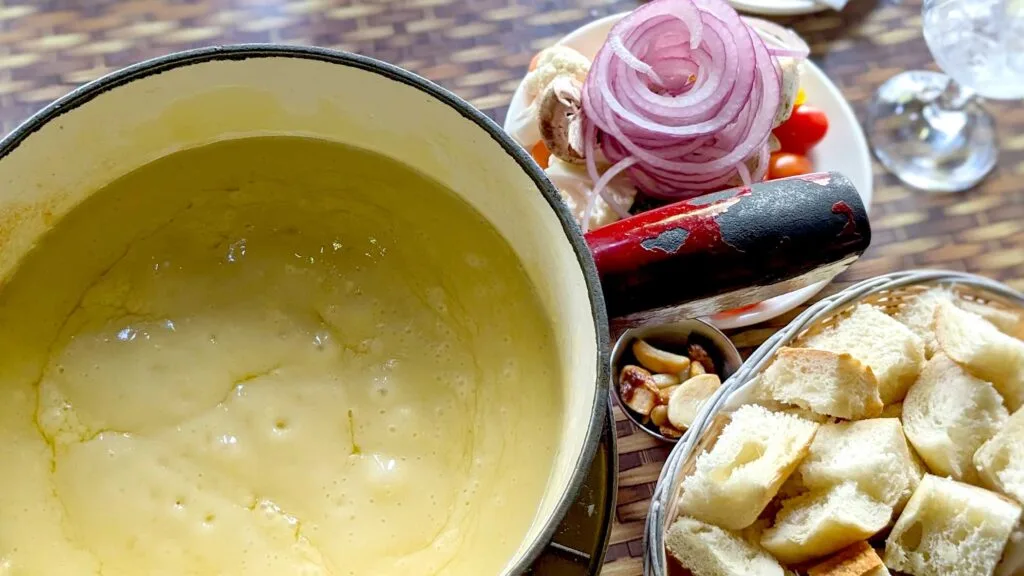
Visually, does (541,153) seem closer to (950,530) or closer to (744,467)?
(744,467)

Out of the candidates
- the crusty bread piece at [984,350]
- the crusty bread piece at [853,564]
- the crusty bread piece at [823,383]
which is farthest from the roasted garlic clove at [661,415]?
the crusty bread piece at [984,350]

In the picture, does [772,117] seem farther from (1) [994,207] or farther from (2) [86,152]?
(2) [86,152]

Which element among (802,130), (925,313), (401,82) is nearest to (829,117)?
(802,130)

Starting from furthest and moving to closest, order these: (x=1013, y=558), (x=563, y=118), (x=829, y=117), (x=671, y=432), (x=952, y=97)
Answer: (x=952, y=97)
(x=829, y=117)
(x=563, y=118)
(x=671, y=432)
(x=1013, y=558)

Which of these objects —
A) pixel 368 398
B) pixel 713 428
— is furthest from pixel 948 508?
pixel 368 398

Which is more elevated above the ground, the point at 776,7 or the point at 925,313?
the point at 776,7

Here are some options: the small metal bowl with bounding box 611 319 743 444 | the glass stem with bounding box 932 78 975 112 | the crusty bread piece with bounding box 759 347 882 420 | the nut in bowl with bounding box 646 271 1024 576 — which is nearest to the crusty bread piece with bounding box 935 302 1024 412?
the nut in bowl with bounding box 646 271 1024 576
